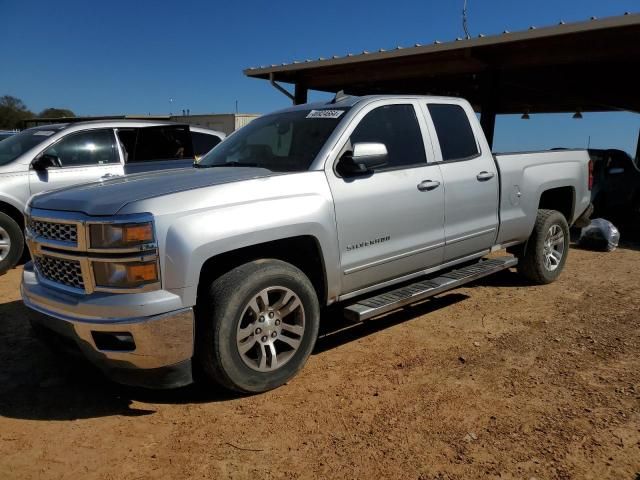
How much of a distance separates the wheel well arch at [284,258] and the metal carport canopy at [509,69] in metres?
7.83

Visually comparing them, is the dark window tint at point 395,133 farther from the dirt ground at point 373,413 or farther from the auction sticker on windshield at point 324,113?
the dirt ground at point 373,413

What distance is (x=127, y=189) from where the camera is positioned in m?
3.12

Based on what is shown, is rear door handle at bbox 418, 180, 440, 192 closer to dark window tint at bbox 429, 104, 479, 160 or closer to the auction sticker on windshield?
dark window tint at bbox 429, 104, 479, 160

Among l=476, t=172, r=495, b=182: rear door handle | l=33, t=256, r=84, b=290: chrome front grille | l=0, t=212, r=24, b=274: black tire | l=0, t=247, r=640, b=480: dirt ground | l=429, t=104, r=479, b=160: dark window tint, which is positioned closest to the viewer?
l=0, t=247, r=640, b=480: dirt ground

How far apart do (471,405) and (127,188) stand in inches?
99.3

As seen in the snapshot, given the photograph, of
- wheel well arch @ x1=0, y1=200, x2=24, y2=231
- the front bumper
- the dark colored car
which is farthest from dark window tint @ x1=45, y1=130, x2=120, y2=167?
the dark colored car

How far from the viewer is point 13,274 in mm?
6352

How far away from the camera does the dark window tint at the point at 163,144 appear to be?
7617 millimetres

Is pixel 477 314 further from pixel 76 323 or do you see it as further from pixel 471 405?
pixel 76 323

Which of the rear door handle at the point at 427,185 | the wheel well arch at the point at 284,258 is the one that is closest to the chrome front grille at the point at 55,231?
the wheel well arch at the point at 284,258

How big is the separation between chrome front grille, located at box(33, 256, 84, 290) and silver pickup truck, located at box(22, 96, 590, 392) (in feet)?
0.05

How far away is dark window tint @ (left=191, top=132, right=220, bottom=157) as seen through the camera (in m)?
8.91

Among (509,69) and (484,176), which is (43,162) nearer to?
(484,176)

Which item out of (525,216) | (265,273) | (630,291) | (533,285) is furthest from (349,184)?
(630,291)
